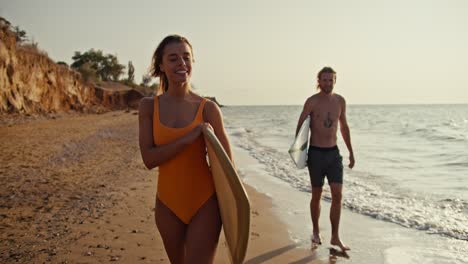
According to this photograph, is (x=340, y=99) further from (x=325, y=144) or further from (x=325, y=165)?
(x=325, y=165)

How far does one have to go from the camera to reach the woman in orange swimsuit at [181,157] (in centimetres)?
210

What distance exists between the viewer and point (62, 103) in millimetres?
29422

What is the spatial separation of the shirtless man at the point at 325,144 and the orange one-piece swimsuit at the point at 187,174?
275 cm

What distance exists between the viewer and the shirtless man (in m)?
4.61

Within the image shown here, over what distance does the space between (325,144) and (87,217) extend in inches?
120

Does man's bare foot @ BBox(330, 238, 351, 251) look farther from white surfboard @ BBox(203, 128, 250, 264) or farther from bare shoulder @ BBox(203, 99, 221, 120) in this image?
bare shoulder @ BBox(203, 99, 221, 120)

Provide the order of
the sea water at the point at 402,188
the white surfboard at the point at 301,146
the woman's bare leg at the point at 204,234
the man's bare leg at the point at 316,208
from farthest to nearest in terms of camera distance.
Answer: the sea water at the point at 402,188
the white surfboard at the point at 301,146
the man's bare leg at the point at 316,208
the woman's bare leg at the point at 204,234

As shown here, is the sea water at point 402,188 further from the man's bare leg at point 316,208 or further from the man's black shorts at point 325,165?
the man's black shorts at point 325,165

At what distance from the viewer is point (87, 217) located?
498 centimetres

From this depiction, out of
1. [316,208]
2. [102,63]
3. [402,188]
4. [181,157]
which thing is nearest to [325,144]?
[316,208]

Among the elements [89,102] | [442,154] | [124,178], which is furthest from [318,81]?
[89,102]

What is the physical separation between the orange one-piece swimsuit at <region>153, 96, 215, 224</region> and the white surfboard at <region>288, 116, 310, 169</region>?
2.92m

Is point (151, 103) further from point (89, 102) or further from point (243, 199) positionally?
point (89, 102)

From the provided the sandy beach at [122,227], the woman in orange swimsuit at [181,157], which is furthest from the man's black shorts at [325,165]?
the woman in orange swimsuit at [181,157]
